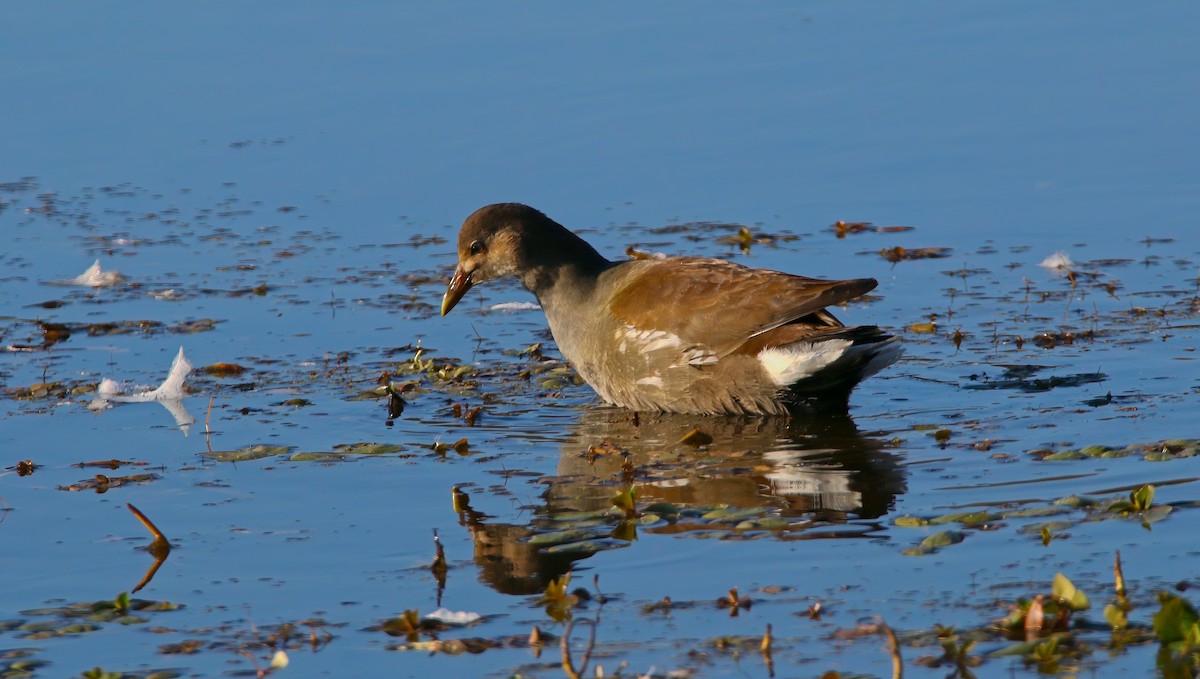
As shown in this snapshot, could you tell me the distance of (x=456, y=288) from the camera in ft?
29.8

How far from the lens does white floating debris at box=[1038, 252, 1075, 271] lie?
9.86 metres

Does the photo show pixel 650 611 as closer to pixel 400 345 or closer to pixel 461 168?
pixel 400 345

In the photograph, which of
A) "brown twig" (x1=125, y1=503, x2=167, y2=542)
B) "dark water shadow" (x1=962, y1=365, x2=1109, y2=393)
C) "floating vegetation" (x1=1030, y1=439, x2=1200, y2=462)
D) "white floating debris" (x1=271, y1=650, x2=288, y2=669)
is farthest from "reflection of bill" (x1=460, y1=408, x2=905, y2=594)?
"brown twig" (x1=125, y1=503, x2=167, y2=542)

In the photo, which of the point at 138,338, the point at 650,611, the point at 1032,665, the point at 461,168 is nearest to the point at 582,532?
the point at 650,611

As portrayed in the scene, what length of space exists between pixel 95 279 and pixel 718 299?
14.4 feet

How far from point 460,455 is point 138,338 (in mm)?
2886

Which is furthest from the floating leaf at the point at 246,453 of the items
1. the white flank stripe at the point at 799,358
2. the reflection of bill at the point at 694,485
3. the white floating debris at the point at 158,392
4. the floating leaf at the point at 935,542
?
the floating leaf at the point at 935,542

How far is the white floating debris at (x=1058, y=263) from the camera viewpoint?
9.86m

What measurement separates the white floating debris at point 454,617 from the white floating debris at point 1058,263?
5.63m

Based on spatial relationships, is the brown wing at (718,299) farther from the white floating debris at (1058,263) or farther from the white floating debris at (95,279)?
the white floating debris at (95,279)

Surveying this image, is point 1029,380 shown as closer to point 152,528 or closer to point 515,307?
point 515,307

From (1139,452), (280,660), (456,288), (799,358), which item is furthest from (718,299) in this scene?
(280,660)

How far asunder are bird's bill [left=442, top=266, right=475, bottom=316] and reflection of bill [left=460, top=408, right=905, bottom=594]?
119 cm

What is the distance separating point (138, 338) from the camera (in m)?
9.45
